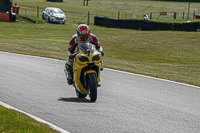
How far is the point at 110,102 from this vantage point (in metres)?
8.37

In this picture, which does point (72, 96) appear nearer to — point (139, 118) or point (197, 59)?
point (139, 118)

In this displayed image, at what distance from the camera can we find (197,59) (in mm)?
21609

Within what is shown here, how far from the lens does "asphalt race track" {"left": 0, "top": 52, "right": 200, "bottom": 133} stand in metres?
6.44

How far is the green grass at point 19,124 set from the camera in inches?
223

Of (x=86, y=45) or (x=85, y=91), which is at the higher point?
(x=86, y=45)

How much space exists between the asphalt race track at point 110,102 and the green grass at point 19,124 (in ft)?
1.34

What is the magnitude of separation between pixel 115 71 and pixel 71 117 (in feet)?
22.4

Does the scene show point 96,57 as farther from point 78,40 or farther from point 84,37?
point 78,40

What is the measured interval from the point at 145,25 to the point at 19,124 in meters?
35.6

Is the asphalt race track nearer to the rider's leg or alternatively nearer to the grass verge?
the rider's leg

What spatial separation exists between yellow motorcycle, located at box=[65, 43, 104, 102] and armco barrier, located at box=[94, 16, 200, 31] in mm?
28714

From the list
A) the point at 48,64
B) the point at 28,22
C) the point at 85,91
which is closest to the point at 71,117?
the point at 85,91

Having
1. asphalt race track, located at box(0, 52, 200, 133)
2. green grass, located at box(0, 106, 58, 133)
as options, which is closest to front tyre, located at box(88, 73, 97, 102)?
asphalt race track, located at box(0, 52, 200, 133)

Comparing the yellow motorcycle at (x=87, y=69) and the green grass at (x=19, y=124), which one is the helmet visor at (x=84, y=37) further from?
the green grass at (x=19, y=124)
